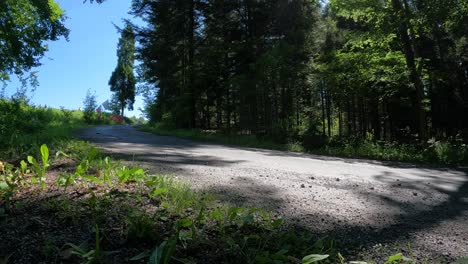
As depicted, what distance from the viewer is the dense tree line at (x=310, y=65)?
1399cm

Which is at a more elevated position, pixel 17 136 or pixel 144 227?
pixel 17 136

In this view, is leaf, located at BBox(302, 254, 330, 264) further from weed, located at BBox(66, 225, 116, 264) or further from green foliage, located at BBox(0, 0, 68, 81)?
green foliage, located at BBox(0, 0, 68, 81)

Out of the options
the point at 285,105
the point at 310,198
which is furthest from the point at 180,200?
the point at 285,105

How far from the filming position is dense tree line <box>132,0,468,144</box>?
14.0 m

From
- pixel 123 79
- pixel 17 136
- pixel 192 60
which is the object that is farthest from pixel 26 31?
pixel 123 79

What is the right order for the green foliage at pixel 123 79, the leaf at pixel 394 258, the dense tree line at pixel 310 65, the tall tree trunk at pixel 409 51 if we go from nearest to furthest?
the leaf at pixel 394 258, the tall tree trunk at pixel 409 51, the dense tree line at pixel 310 65, the green foliage at pixel 123 79

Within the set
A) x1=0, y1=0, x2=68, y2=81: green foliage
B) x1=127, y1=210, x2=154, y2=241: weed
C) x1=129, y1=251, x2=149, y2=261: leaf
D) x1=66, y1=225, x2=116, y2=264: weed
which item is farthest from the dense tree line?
x1=66, y1=225, x2=116, y2=264: weed

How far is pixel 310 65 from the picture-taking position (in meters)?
18.6

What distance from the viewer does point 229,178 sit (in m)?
4.87

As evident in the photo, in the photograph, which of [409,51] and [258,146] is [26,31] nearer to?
[258,146]

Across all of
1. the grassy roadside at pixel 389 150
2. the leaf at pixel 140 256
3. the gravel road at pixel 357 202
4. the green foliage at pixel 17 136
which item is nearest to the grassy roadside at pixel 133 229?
the leaf at pixel 140 256

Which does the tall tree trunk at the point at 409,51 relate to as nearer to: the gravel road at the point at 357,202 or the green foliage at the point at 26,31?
the gravel road at the point at 357,202

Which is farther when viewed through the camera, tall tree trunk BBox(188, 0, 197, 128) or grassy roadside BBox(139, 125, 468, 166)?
tall tree trunk BBox(188, 0, 197, 128)

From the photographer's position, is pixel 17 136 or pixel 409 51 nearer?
pixel 17 136
